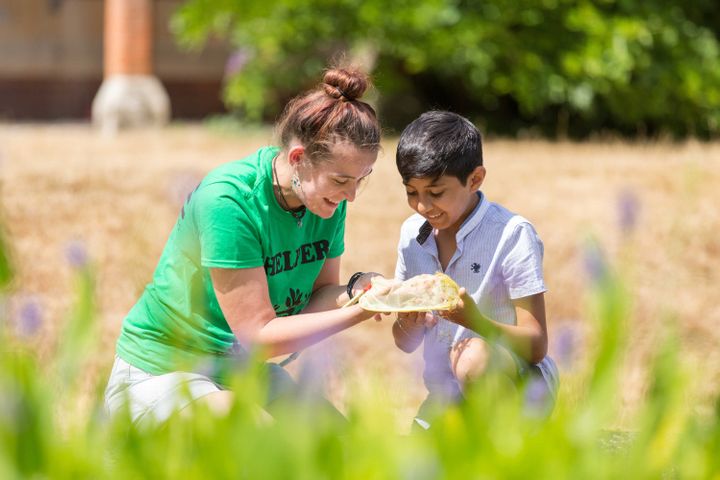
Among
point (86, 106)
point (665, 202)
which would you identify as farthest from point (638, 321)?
point (86, 106)

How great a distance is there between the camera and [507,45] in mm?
10664

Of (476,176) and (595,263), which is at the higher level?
(595,263)

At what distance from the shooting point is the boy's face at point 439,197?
279 centimetres

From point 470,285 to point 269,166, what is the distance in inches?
25.0

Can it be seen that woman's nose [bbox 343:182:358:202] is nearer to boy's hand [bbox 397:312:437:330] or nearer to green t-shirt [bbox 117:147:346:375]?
green t-shirt [bbox 117:147:346:375]

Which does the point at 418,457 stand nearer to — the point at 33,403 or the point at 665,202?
the point at 33,403

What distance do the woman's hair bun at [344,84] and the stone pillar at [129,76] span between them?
9878 millimetres

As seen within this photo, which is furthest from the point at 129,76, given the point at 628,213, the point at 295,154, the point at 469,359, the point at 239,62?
the point at 628,213

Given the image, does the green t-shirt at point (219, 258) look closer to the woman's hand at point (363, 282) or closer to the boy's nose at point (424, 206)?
the woman's hand at point (363, 282)

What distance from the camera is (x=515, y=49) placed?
1069 cm

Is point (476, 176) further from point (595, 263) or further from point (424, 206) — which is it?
point (595, 263)

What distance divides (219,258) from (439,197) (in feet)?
1.93

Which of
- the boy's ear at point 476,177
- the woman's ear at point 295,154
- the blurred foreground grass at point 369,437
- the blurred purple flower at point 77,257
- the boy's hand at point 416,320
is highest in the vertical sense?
the blurred purple flower at point 77,257

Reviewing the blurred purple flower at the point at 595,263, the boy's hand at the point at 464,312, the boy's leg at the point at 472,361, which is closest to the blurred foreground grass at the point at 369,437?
the blurred purple flower at the point at 595,263
